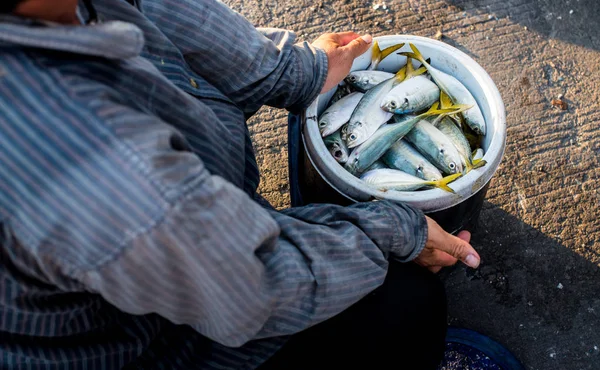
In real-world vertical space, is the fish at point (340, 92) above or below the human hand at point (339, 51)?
below

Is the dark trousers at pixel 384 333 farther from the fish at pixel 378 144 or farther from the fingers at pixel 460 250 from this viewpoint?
the fish at pixel 378 144

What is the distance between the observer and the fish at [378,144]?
180 centimetres

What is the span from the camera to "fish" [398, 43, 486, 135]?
181 centimetres

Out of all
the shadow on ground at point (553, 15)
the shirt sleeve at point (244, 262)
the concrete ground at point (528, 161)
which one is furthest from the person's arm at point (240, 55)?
the shadow on ground at point (553, 15)

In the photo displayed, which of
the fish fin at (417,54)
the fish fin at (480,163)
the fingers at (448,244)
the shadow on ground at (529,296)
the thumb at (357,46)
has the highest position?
the thumb at (357,46)

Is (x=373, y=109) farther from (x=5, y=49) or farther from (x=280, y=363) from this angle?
(x=5, y=49)

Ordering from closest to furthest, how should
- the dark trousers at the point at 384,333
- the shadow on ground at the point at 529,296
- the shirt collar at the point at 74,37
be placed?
1. the shirt collar at the point at 74,37
2. the dark trousers at the point at 384,333
3. the shadow on ground at the point at 529,296

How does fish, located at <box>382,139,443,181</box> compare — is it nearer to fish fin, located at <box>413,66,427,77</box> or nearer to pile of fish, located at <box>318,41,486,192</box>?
pile of fish, located at <box>318,41,486,192</box>

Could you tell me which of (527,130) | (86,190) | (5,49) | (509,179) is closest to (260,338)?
(86,190)

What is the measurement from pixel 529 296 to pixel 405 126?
0.97m

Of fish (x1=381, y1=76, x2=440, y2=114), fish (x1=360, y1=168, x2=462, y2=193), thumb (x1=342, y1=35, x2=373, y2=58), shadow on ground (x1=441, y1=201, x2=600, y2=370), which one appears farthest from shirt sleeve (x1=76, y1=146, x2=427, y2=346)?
shadow on ground (x1=441, y1=201, x2=600, y2=370)

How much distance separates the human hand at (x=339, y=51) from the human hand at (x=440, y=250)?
0.59m

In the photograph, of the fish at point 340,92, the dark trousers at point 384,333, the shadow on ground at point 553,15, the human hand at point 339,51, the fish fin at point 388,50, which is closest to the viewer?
the dark trousers at point 384,333

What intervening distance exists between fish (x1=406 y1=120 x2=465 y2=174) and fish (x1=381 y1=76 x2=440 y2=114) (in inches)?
2.7
